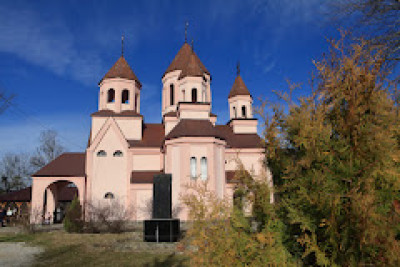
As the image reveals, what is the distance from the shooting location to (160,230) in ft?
44.5

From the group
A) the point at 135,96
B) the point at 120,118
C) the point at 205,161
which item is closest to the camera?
the point at 205,161

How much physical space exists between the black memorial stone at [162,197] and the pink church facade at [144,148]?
17.8ft

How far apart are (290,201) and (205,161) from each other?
1892 cm

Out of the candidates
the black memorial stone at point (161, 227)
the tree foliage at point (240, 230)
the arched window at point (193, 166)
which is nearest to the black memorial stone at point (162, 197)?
the black memorial stone at point (161, 227)

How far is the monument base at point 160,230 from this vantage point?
44.3ft

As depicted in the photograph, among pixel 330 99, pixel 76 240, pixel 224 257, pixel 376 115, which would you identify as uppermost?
pixel 330 99

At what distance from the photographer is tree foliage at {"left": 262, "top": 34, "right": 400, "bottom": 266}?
2746 millimetres

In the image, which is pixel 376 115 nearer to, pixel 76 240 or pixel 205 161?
pixel 76 240

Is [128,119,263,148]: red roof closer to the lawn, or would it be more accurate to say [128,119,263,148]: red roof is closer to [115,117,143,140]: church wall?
[115,117,143,140]: church wall

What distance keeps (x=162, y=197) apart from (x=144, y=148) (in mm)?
11443

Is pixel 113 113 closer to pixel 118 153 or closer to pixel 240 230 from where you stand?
pixel 118 153

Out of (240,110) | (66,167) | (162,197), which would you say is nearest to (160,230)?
(162,197)

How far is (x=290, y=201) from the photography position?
3.23 metres

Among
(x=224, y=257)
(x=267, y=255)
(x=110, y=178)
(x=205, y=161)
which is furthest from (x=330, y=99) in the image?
(x=110, y=178)
